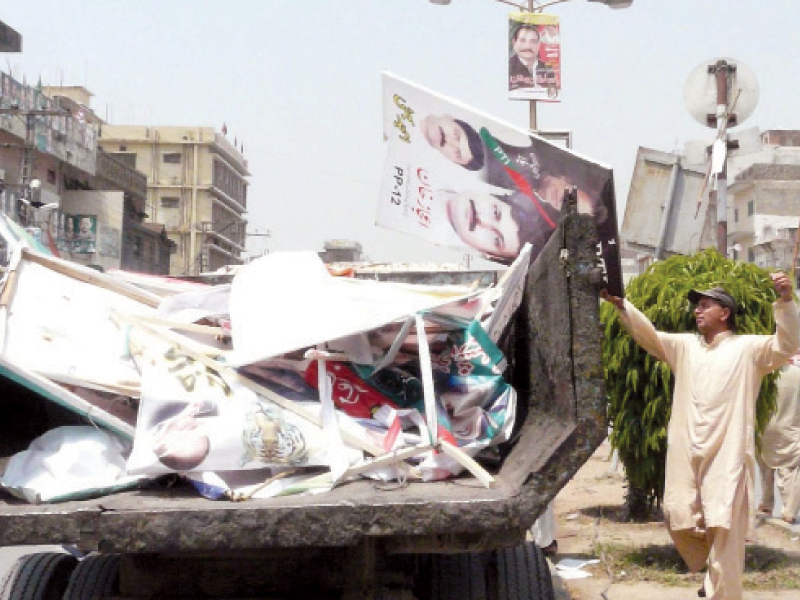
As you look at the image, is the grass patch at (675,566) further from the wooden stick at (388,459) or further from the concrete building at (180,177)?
the concrete building at (180,177)

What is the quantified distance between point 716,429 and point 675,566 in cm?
226

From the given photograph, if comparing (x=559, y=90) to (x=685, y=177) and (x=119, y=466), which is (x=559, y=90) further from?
(x=119, y=466)

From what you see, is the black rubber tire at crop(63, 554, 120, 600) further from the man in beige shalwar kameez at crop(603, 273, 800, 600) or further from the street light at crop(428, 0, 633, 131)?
the street light at crop(428, 0, 633, 131)

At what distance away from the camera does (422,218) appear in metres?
4.78

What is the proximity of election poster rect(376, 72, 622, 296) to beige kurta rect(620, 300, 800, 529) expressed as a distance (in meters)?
0.98

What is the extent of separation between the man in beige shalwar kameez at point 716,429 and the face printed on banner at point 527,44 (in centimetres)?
964

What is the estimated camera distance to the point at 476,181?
4.49 m

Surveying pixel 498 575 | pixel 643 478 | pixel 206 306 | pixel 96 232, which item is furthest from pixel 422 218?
pixel 96 232

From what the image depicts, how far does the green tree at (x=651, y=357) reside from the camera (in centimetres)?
715

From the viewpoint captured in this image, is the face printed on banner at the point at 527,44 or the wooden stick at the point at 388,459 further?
the face printed on banner at the point at 527,44

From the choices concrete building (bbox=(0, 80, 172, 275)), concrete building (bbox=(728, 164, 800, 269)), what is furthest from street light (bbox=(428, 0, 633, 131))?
concrete building (bbox=(728, 164, 800, 269))

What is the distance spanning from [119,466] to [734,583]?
288cm

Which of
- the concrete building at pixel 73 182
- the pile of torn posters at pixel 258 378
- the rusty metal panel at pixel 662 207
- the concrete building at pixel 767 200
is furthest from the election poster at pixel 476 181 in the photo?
the concrete building at pixel 767 200

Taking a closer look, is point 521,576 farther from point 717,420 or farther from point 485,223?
point 717,420
